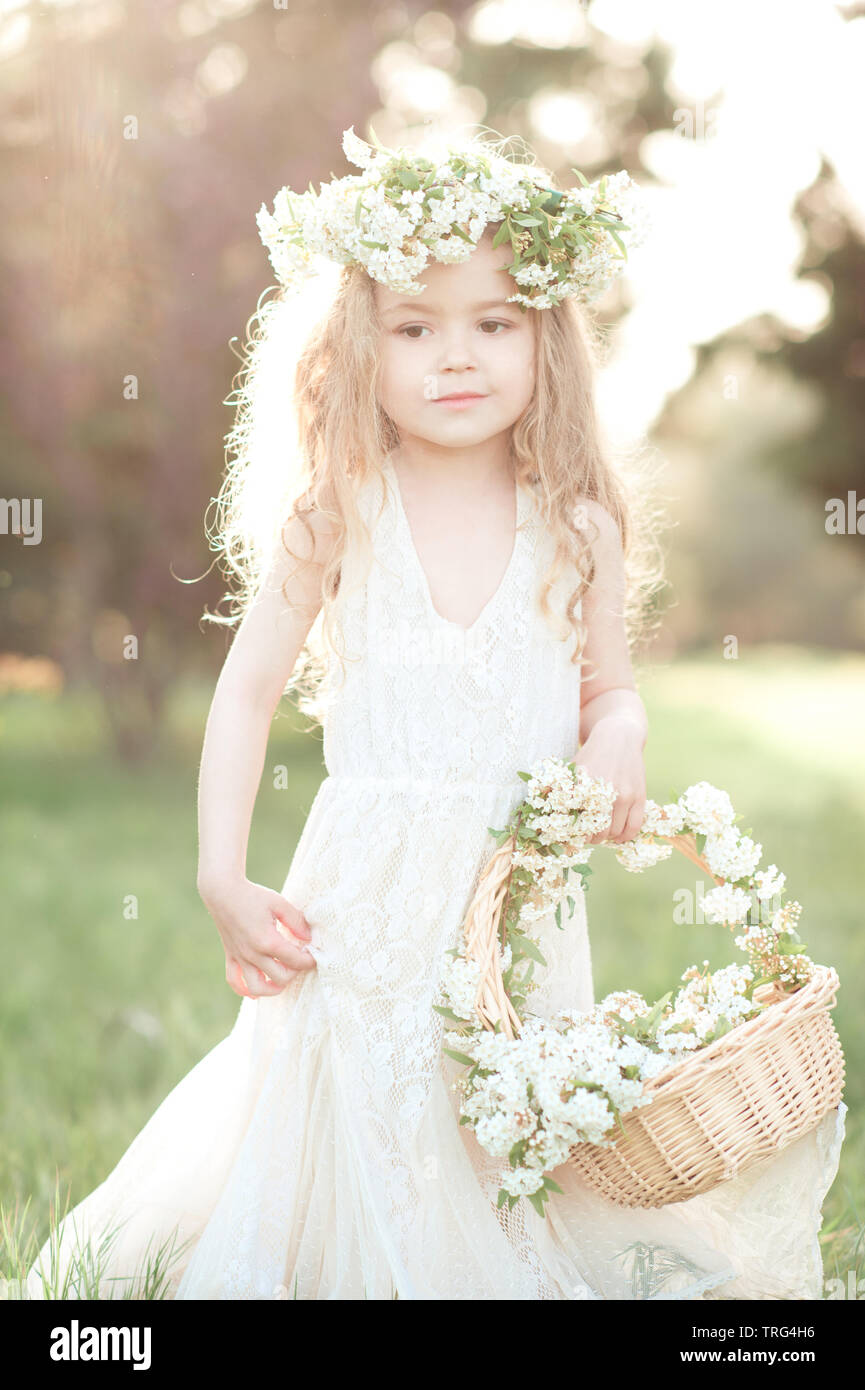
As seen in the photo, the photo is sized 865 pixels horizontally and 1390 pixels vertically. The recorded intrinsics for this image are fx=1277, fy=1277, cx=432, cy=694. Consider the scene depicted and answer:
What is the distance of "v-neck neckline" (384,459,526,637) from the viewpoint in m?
2.31

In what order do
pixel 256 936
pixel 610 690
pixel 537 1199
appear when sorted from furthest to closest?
pixel 610 690
pixel 256 936
pixel 537 1199

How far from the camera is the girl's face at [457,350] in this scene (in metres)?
2.23

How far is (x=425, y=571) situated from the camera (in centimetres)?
233

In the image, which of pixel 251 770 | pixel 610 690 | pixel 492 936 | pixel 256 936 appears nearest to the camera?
pixel 492 936

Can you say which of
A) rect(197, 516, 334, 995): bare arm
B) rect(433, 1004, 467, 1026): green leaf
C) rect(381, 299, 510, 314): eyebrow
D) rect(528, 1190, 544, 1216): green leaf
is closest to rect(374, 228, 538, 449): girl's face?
rect(381, 299, 510, 314): eyebrow

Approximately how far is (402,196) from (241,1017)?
1.56m

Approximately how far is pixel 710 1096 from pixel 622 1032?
0.21 meters

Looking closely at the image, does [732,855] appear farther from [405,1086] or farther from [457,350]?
[457,350]

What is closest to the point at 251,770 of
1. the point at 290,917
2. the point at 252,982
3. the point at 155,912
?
the point at 290,917

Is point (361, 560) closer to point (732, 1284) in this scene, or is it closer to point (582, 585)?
point (582, 585)

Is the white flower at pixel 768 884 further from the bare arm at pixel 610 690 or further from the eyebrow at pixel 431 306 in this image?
the eyebrow at pixel 431 306

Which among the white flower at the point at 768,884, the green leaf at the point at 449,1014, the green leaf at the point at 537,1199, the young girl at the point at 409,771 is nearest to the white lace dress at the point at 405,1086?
the young girl at the point at 409,771

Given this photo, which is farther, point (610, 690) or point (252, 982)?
point (610, 690)

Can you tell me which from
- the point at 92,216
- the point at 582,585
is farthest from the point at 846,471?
the point at 582,585
